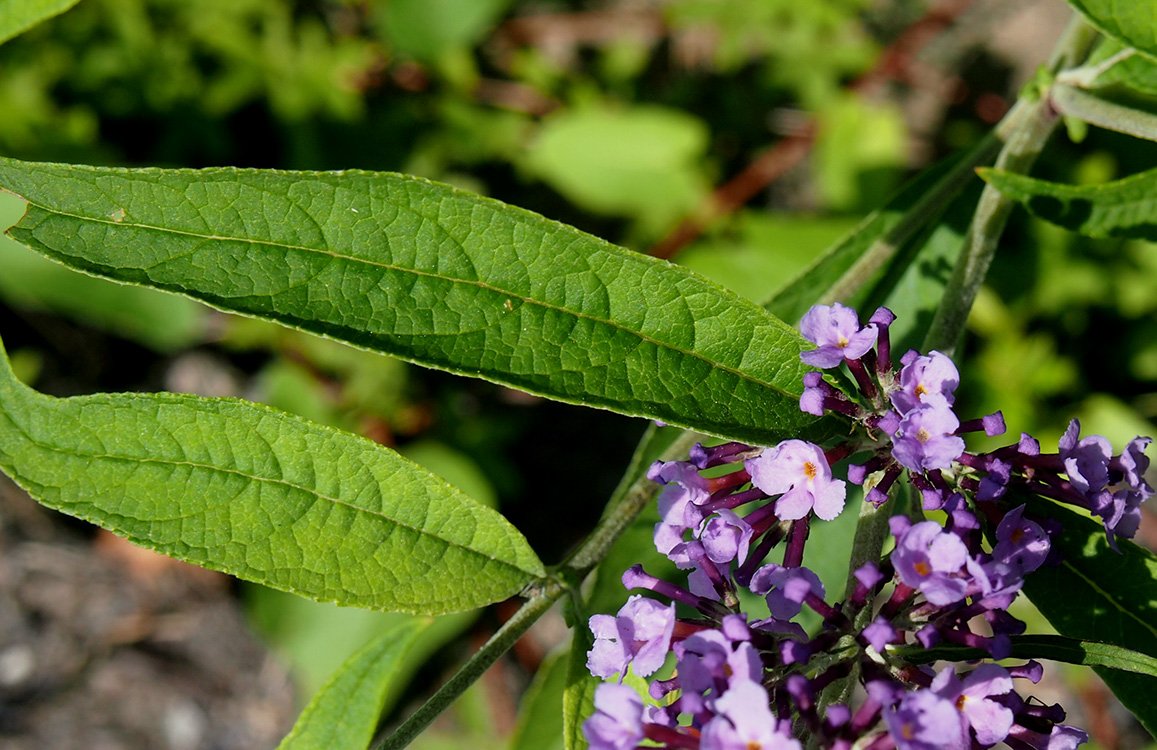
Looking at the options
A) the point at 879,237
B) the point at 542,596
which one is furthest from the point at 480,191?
the point at 542,596

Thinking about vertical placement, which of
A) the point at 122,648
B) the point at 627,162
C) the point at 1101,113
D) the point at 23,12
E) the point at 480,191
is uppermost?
the point at 23,12

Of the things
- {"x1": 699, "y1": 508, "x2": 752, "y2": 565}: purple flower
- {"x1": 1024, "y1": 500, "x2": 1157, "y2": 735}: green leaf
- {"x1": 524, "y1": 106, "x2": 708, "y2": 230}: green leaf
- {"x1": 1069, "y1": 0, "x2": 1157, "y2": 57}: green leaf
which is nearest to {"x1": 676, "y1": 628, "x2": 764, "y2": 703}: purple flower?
{"x1": 699, "y1": 508, "x2": 752, "y2": 565}: purple flower

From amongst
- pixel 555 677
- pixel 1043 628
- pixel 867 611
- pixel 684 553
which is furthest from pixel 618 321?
pixel 1043 628

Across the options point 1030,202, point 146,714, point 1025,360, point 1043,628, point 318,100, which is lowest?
point 146,714

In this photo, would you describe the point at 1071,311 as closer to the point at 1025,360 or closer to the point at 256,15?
the point at 1025,360

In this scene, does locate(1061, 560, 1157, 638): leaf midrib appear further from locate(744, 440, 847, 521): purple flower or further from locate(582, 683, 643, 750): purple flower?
locate(582, 683, 643, 750): purple flower

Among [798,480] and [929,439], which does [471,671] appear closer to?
[798,480]
